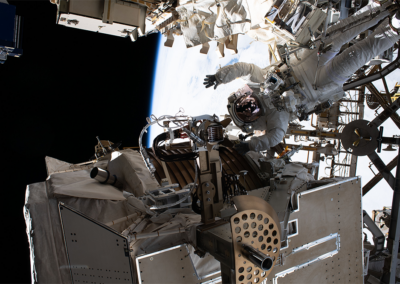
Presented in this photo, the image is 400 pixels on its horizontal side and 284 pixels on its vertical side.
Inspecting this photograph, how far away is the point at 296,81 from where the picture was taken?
14.4ft

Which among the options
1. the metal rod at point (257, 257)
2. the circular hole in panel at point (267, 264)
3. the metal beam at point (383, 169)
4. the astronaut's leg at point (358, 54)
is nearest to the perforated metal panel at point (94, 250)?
the metal rod at point (257, 257)

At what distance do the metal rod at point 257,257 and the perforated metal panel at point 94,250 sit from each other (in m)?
0.95

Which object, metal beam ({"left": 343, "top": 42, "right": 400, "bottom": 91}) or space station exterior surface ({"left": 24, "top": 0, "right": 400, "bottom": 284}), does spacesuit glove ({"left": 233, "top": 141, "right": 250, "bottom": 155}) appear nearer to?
space station exterior surface ({"left": 24, "top": 0, "right": 400, "bottom": 284})

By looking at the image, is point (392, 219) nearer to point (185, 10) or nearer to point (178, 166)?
point (178, 166)

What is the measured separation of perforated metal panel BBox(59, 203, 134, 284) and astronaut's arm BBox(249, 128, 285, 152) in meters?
2.73

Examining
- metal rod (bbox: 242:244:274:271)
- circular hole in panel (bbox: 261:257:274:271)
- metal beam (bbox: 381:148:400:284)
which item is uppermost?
metal rod (bbox: 242:244:274:271)

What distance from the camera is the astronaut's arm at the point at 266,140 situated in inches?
165

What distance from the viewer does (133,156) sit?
12.3ft

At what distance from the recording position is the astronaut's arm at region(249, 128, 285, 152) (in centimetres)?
420

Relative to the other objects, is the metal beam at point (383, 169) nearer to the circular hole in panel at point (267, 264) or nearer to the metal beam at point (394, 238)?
the metal beam at point (394, 238)

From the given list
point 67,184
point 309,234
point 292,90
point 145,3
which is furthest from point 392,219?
point 145,3

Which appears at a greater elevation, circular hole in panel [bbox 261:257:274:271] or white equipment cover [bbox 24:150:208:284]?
circular hole in panel [bbox 261:257:274:271]

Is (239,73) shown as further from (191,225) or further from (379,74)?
(191,225)

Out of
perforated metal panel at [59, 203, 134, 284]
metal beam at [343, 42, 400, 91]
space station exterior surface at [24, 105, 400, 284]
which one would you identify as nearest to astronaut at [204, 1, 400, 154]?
metal beam at [343, 42, 400, 91]
